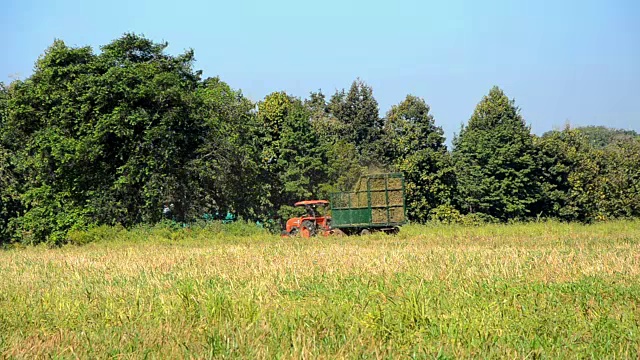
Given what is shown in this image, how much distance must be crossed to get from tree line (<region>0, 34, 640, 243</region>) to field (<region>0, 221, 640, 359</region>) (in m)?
17.6

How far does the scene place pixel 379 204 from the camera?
91.9 feet

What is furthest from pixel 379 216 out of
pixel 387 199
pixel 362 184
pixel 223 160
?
pixel 223 160

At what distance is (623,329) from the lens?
725 cm

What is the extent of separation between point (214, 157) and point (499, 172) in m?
23.1

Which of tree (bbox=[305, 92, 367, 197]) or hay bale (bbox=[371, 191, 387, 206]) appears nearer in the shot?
hay bale (bbox=[371, 191, 387, 206])

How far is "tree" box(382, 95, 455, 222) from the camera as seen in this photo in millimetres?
48344

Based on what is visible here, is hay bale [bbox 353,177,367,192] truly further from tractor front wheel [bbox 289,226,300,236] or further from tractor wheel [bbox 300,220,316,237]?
tractor front wheel [bbox 289,226,300,236]

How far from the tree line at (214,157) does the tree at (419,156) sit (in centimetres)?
11

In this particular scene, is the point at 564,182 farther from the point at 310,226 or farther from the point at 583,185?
the point at 310,226

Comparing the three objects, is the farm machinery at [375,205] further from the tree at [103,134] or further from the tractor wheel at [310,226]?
the tree at [103,134]

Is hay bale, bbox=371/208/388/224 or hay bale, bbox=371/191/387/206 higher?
hay bale, bbox=371/191/387/206

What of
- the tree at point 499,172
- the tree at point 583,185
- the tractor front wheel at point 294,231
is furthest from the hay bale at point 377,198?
the tree at point 583,185

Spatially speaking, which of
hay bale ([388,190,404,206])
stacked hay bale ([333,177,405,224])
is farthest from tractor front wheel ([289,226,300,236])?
hay bale ([388,190,404,206])

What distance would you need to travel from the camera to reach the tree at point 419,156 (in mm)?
48344
